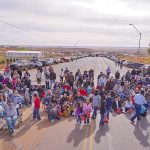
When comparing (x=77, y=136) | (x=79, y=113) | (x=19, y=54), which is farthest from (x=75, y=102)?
(x=19, y=54)

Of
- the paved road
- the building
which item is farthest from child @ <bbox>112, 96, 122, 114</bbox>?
the building

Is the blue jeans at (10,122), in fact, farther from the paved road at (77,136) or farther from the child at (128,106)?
the child at (128,106)

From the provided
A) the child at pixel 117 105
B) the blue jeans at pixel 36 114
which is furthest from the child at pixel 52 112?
the child at pixel 117 105

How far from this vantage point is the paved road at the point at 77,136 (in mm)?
11523

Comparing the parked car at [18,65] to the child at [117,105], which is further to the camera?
the parked car at [18,65]

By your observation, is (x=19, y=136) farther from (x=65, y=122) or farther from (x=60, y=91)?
(x=60, y=91)

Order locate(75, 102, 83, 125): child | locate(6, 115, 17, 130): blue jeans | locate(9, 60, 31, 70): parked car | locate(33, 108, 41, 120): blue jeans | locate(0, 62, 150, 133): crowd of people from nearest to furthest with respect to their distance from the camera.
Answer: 1. locate(6, 115, 17, 130): blue jeans
2. locate(0, 62, 150, 133): crowd of people
3. locate(75, 102, 83, 125): child
4. locate(33, 108, 41, 120): blue jeans
5. locate(9, 60, 31, 70): parked car

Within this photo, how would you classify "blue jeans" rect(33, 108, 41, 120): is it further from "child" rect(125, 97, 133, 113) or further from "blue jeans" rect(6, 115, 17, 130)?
"child" rect(125, 97, 133, 113)

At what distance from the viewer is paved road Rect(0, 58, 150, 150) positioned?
11.5 m

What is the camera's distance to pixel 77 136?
505 inches

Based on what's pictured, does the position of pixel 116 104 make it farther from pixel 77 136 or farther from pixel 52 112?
pixel 77 136

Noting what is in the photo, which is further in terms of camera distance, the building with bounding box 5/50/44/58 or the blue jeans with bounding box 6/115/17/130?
the building with bounding box 5/50/44/58

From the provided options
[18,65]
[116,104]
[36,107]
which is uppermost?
[36,107]

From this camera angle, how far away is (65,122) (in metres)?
15.2
